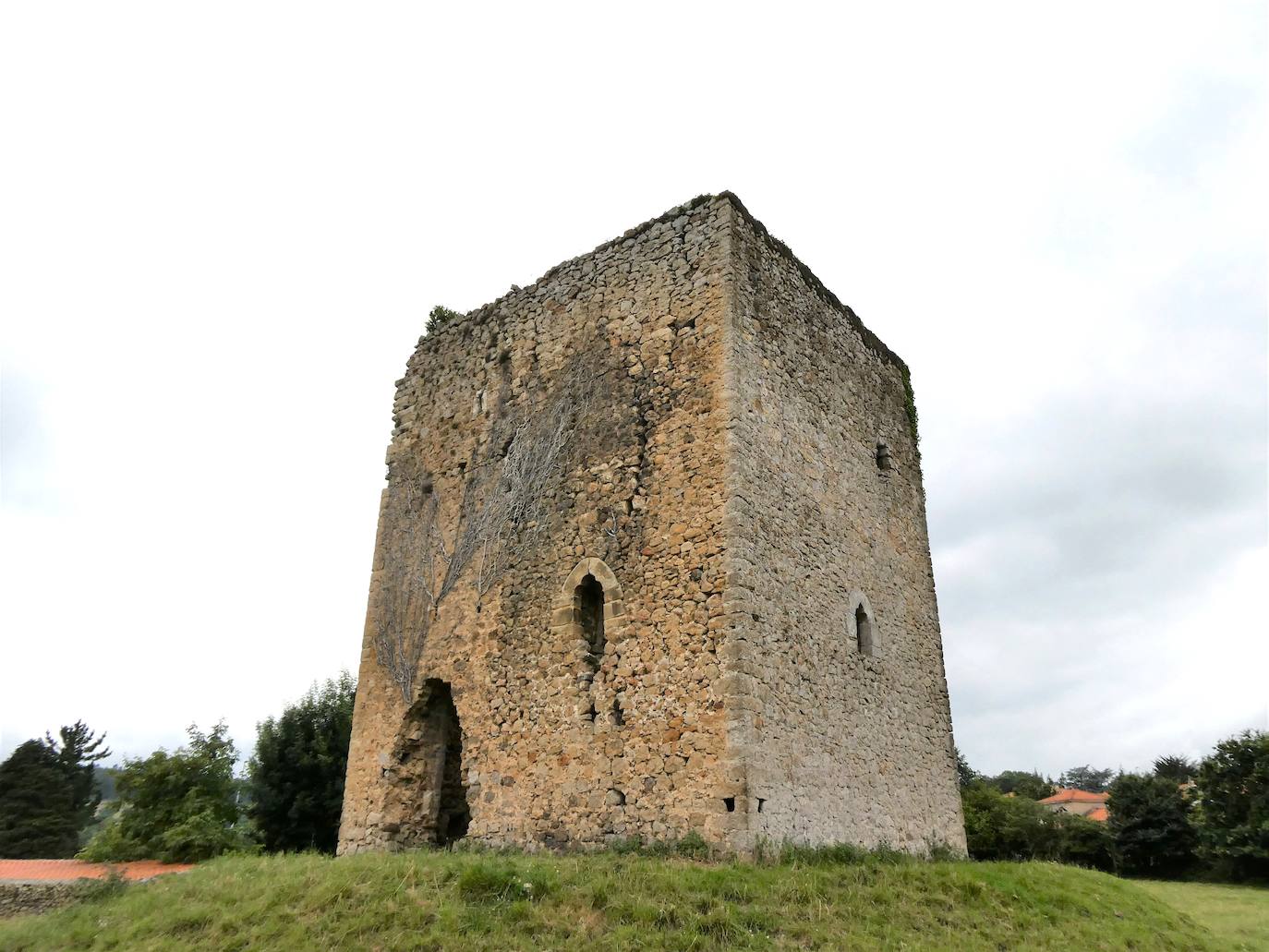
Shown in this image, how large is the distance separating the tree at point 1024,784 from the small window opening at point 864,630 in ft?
147

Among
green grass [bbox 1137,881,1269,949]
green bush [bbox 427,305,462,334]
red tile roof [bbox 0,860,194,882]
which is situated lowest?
green grass [bbox 1137,881,1269,949]

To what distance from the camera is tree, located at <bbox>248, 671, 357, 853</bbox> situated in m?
20.2

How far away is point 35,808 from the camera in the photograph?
30.6 m

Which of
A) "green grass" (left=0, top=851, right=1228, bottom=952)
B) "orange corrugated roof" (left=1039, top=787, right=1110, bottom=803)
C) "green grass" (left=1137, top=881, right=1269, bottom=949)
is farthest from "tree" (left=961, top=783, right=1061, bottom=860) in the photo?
"orange corrugated roof" (left=1039, top=787, right=1110, bottom=803)

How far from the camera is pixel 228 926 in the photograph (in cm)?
779

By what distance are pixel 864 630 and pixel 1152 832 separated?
2495cm

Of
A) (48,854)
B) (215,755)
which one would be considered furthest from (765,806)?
(48,854)

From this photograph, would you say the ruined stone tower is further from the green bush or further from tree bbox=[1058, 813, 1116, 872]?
tree bbox=[1058, 813, 1116, 872]

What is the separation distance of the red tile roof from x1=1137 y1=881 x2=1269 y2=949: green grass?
15.4m

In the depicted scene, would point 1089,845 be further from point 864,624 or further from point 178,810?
point 178,810

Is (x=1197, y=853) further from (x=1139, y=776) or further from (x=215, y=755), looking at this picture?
(x=215, y=755)

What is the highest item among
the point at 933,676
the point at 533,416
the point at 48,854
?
the point at 533,416

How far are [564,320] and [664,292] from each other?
6.04 ft

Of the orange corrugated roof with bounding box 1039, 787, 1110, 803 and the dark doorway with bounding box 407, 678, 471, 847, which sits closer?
the dark doorway with bounding box 407, 678, 471, 847
